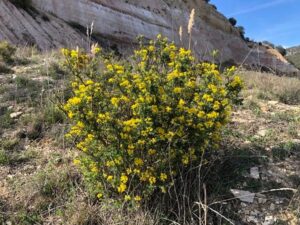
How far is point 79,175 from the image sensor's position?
13.1 feet

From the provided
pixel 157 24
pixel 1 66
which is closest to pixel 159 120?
pixel 1 66

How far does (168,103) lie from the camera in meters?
3.32

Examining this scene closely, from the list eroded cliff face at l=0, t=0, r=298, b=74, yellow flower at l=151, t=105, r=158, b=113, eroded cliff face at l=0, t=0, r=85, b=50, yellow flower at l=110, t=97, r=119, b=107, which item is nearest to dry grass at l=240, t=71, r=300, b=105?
yellow flower at l=151, t=105, r=158, b=113

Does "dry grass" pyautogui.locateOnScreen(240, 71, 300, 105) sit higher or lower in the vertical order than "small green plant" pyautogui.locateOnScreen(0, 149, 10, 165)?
higher

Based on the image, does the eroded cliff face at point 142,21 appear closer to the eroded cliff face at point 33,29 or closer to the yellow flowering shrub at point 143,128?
the eroded cliff face at point 33,29

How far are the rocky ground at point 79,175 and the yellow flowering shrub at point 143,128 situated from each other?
1.06 ft

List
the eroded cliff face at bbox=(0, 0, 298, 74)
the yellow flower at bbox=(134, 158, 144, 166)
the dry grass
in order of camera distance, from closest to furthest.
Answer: the yellow flower at bbox=(134, 158, 144, 166)
the dry grass
the eroded cliff face at bbox=(0, 0, 298, 74)

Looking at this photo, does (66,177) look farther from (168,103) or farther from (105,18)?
(105,18)

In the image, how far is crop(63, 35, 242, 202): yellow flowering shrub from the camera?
3.20m

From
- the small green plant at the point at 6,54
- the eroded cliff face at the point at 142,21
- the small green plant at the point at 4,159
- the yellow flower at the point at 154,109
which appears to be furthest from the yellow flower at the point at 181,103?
the eroded cliff face at the point at 142,21

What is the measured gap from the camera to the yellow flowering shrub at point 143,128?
10.5 ft

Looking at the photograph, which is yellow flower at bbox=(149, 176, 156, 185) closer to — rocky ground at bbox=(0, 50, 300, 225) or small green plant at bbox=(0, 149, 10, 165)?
rocky ground at bbox=(0, 50, 300, 225)

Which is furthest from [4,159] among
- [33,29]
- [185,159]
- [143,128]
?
[33,29]

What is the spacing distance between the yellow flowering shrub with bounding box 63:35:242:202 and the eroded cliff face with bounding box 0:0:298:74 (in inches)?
451
